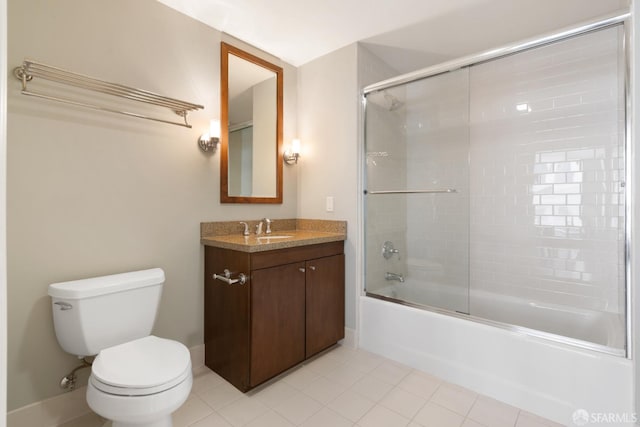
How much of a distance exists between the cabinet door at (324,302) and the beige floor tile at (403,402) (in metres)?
0.61

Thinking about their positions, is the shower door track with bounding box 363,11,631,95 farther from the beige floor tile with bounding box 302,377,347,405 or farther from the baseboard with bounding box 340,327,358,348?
the beige floor tile with bounding box 302,377,347,405

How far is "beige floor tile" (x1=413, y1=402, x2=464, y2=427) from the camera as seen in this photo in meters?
1.61

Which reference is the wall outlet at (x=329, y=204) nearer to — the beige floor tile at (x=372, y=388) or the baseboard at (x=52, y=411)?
the beige floor tile at (x=372, y=388)

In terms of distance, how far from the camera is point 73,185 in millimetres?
1629

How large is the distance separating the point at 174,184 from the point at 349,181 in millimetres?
1279

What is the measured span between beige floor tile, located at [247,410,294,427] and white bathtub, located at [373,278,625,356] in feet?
3.69

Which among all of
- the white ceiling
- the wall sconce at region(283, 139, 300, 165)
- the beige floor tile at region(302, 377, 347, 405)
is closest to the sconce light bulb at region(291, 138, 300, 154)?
the wall sconce at region(283, 139, 300, 165)

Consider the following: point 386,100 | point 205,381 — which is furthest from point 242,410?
point 386,100

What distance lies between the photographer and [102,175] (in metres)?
1.72

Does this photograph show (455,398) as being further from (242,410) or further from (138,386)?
(138,386)

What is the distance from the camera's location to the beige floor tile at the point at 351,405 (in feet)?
Result: 5.53

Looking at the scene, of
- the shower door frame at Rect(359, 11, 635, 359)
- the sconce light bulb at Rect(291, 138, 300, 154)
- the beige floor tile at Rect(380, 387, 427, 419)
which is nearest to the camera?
the shower door frame at Rect(359, 11, 635, 359)

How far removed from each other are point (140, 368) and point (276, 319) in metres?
0.80

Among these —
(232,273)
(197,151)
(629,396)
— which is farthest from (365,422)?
(197,151)
